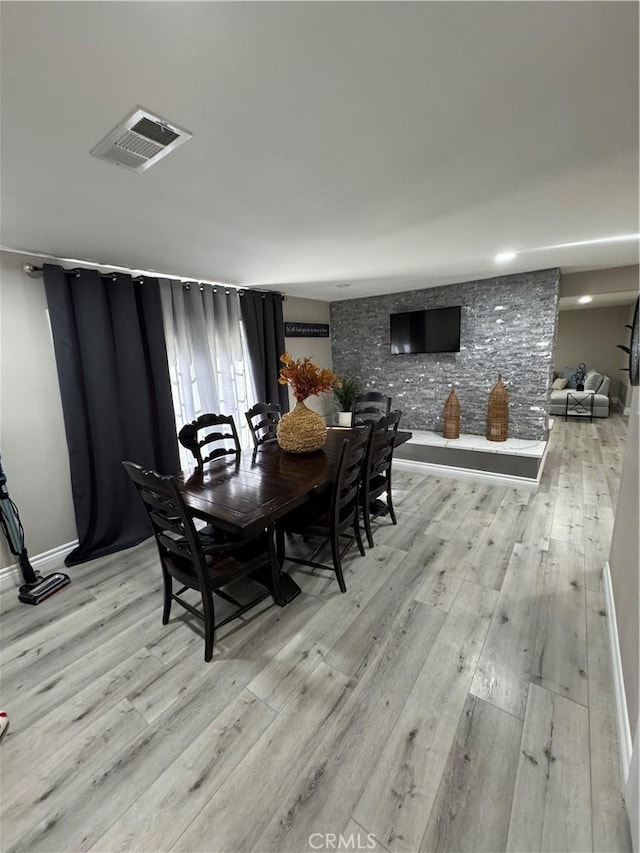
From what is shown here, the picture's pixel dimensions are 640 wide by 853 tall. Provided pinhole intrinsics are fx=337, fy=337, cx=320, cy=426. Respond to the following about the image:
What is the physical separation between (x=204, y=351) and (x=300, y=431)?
5.21 ft

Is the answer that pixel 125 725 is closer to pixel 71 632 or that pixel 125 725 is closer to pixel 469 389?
pixel 71 632

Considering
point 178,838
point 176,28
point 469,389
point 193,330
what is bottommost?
point 178,838

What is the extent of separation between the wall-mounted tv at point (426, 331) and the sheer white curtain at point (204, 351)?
219cm

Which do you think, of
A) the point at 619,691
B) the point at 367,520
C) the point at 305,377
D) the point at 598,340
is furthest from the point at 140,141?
the point at 598,340

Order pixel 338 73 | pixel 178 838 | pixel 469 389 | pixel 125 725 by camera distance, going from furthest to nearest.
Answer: pixel 469 389, pixel 125 725, pixel 178 838, pixel 338 73

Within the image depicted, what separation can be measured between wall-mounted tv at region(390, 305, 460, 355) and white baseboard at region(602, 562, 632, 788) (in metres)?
3.15

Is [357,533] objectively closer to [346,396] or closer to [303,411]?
[303,411]

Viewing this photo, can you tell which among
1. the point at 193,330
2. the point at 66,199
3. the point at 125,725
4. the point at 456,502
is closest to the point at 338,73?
the point at 66,199

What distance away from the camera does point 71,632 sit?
1995 millimetres

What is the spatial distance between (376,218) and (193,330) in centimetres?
214

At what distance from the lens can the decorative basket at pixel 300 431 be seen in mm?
2557

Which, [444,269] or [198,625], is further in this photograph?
[444,269]

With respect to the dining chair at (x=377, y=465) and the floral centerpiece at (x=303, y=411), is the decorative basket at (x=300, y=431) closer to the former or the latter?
the floral centerpiece at (x=303, y=411)

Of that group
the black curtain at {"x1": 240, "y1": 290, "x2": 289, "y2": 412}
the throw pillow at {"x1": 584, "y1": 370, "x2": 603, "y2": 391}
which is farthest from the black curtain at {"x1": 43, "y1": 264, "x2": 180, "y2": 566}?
the throw pillow at {"x1": 584, "y1": 370, "x2": 603, "y2": 391}
